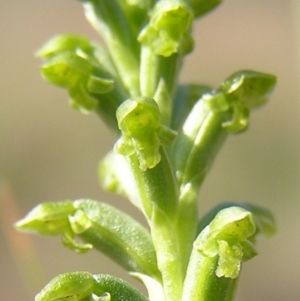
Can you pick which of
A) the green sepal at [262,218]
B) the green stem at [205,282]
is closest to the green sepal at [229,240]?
the green stem at [205,282]

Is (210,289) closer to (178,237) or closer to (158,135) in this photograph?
(178,237)

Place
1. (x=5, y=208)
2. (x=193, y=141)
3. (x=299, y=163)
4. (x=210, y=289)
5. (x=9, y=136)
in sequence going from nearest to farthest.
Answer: (x=210, y=289), (x=193, y=141), (x=5, y=208), (x=299, y=163), (x=9, y=136)

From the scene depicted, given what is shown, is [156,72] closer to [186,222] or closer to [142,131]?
[142,131]

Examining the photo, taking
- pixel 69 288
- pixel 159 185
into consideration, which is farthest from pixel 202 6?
pixel 69 288

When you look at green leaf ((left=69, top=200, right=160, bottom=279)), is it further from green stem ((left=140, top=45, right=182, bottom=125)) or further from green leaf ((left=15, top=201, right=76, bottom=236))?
green stem ((left=140, top=45, right=182, bottom=125))

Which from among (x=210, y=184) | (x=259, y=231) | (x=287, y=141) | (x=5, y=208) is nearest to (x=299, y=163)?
(x=287, y=141)

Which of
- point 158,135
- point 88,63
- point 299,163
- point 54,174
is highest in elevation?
point 88,63
